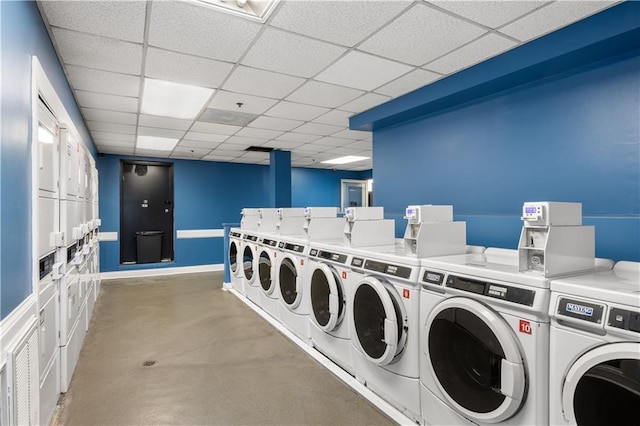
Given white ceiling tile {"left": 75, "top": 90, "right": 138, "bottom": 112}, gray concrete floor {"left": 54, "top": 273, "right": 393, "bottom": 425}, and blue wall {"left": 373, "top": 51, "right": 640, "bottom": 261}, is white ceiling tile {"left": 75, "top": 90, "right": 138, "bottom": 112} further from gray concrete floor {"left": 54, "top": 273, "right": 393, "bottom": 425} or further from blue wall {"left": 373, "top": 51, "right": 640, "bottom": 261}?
blue wall {"left": 373, "top": 51, "right": 640, "bottom": 261}

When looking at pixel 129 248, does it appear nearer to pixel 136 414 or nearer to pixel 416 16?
pixel 136 414

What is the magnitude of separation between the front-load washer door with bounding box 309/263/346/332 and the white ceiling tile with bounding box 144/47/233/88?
192 cm

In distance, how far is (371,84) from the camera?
330 cm

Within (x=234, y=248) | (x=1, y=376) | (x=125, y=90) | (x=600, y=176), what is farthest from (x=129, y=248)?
(x=600, y=176)

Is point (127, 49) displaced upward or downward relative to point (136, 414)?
upward

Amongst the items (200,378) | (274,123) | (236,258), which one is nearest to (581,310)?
(200,378)

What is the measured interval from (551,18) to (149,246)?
7599 mm

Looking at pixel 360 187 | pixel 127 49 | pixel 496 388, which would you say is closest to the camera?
pixel 496 388

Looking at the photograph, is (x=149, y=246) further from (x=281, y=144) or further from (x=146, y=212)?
(x=281, y=144)

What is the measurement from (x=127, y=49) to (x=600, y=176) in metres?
3.54

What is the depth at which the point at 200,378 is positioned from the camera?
2.75 metres

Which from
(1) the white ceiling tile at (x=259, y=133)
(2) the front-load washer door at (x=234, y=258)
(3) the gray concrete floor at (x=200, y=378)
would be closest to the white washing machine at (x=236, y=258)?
(2) the front-load washer door at (x=234, y=258)

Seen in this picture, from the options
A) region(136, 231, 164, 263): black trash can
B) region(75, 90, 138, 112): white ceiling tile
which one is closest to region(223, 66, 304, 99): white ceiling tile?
region(75, 90, 138, 112): white ceiling tile

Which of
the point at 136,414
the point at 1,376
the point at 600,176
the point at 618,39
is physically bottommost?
the point at 136,414
